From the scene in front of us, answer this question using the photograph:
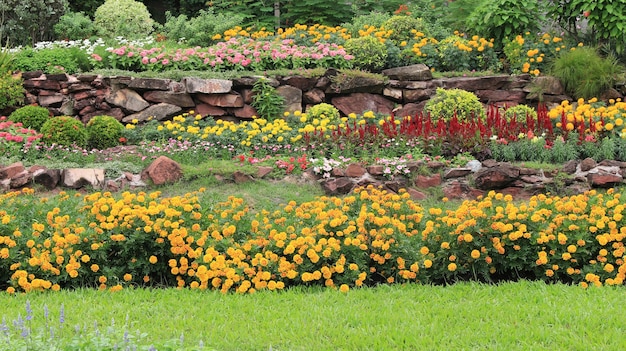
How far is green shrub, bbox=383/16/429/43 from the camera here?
43.5 ft

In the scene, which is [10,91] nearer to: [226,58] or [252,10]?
[226,58]

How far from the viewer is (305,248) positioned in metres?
4.97

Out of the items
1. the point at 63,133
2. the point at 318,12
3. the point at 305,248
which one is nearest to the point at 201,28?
the point at 318,12

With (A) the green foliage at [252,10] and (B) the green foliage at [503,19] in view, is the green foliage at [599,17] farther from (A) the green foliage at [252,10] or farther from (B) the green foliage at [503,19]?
(A) the green foliage at [252,10]

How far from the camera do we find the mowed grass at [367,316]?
3.84 metres

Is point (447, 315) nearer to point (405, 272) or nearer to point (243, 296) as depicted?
point (405, 272)

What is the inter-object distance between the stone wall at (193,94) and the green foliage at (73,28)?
347 centimetres

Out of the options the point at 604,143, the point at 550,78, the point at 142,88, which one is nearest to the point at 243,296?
the point at 604,143

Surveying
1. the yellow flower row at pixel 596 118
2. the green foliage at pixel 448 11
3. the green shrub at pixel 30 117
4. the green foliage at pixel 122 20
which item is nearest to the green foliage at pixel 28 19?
the green foliage at pixel 122 20

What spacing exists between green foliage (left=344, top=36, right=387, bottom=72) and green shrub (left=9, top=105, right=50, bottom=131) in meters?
5.01

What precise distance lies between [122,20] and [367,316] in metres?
12.0

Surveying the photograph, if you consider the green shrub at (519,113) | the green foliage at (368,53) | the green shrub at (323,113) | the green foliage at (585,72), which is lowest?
the green shrub at (519,113)

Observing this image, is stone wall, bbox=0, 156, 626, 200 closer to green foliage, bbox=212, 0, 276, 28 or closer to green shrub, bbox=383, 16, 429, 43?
green shrub, bbox=383, 16, 429, 43

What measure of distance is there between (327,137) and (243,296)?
475 centimetres
